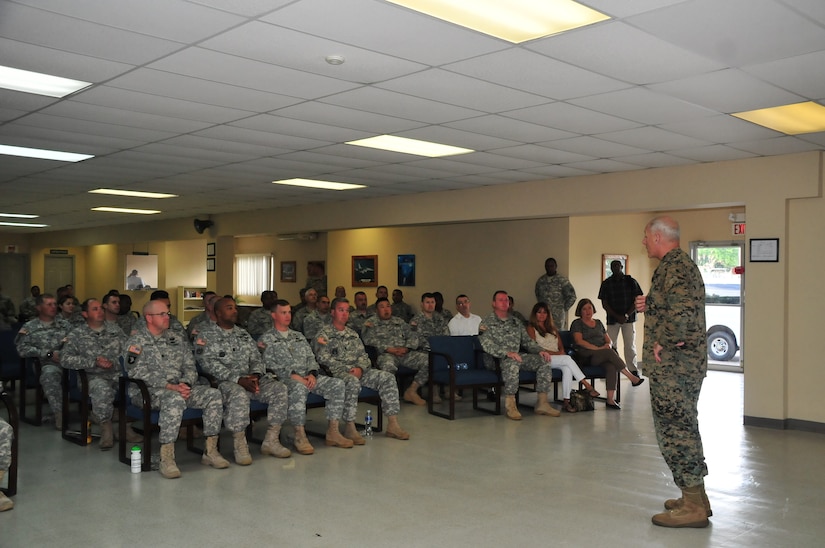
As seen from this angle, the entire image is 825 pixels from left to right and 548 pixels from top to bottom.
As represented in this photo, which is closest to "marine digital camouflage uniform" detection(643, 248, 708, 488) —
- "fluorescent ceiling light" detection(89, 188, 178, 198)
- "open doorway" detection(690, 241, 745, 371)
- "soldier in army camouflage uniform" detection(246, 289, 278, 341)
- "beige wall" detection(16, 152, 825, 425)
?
"beige wall" detection(16, 152, 825, 425)

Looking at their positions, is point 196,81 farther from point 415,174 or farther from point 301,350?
point 415,174

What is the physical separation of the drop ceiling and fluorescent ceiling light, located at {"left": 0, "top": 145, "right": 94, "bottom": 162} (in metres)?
0.28

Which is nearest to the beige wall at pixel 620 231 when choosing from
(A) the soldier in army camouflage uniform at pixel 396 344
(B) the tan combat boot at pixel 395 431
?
(A) the soldier in army camouflage uniform at pixel 396 344

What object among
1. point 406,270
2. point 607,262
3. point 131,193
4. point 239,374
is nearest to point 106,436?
point 239,374

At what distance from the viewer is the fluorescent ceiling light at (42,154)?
7.96m

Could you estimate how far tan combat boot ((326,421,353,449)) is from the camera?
22.4ft

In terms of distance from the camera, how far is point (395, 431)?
23.7ft

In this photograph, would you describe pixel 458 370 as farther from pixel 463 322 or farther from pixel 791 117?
pixel 791 117

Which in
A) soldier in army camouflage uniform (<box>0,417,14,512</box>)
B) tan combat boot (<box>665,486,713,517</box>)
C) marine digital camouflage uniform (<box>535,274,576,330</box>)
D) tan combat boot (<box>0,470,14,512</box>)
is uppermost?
marine digital camouflage uniform (<box>535,274,576,330</box>)

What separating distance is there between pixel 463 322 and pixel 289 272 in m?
8.44

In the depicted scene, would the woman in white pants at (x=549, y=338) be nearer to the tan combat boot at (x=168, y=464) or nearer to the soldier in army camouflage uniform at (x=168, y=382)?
the soldier in army camouflage uniform at (x=168, y=382)

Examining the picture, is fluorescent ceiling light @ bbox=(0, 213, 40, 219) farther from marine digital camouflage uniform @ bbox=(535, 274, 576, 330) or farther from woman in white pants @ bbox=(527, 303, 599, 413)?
woman in white pants @ bbox=(527, 303, 599, 413)

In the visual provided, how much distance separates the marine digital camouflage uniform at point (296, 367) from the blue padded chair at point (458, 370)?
171 cm

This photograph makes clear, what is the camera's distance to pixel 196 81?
16.8 ft
